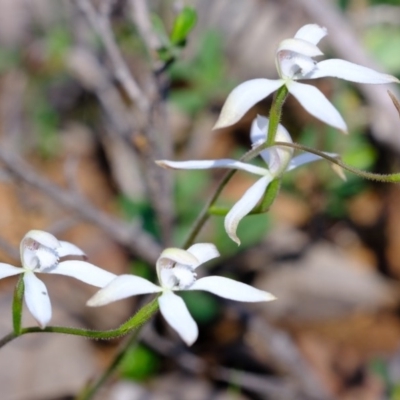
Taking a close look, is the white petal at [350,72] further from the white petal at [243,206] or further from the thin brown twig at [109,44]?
the thin brown twig at [109,44]

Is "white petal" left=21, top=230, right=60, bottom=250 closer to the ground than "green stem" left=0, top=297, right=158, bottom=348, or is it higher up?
higher up

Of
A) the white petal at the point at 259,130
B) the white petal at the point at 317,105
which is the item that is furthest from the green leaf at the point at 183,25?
the white petal at the point at 317,105

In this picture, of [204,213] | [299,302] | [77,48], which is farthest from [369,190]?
[204,213]

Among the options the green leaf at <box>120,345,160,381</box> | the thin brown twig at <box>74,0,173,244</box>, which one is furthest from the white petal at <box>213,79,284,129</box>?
the green leaf at <box>120,345,160,381</box>

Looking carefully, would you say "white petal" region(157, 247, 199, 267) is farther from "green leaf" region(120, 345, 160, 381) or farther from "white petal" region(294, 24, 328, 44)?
"green leaf" region(120, 345, 160, 381)

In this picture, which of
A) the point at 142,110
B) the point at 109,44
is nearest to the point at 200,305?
the point at 142,110

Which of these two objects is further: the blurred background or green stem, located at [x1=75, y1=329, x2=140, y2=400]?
the blurred background

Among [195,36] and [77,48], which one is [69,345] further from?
[195,36]
